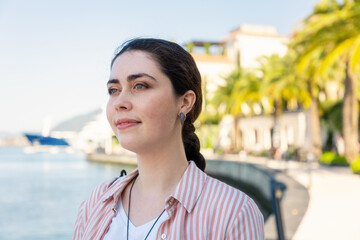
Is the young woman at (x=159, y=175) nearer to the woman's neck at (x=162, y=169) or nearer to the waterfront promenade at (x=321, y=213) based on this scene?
the woman's neck at (x=162, y=169)

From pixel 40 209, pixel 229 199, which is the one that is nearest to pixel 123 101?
pixel 229 199

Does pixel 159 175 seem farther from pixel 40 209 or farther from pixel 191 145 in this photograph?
pixel 40 209

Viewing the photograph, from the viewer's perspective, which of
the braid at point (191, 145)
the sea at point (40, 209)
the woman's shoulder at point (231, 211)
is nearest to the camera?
the woman's shoulder at point (231, 211)

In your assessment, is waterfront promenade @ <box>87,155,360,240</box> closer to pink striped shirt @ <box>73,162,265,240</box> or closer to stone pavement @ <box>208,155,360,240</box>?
stone pavement @ <box>208,155,360,240</box>

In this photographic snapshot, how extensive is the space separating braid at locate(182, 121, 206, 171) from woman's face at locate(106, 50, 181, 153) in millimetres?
255

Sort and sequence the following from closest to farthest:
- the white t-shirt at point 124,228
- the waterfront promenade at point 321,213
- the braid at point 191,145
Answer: the white t-shirt at point 124,228 → the braid at point 191,145 → the waterfront promenade at point 321,213

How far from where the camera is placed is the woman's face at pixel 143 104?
160cm

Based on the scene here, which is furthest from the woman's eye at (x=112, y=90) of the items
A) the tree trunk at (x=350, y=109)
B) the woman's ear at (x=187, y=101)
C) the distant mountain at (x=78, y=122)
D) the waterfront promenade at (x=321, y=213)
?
the distant mountain at (x=78, y=122)

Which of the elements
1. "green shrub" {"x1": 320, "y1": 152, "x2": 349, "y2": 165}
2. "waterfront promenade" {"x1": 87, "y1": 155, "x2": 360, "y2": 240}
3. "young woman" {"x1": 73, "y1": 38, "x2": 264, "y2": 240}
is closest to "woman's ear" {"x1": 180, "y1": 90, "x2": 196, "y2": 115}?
"young woman" {"x1": 73, "y1": 38, "x2": 264, "y2": 240}

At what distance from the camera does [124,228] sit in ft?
5.42

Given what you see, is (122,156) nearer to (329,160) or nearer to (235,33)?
(235,33)

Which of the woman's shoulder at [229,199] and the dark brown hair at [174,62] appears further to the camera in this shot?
the dark brown hair at [174,62]

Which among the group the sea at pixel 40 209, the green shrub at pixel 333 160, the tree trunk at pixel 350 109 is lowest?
the sea at pixel 40 209

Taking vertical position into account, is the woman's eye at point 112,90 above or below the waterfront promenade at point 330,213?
above
